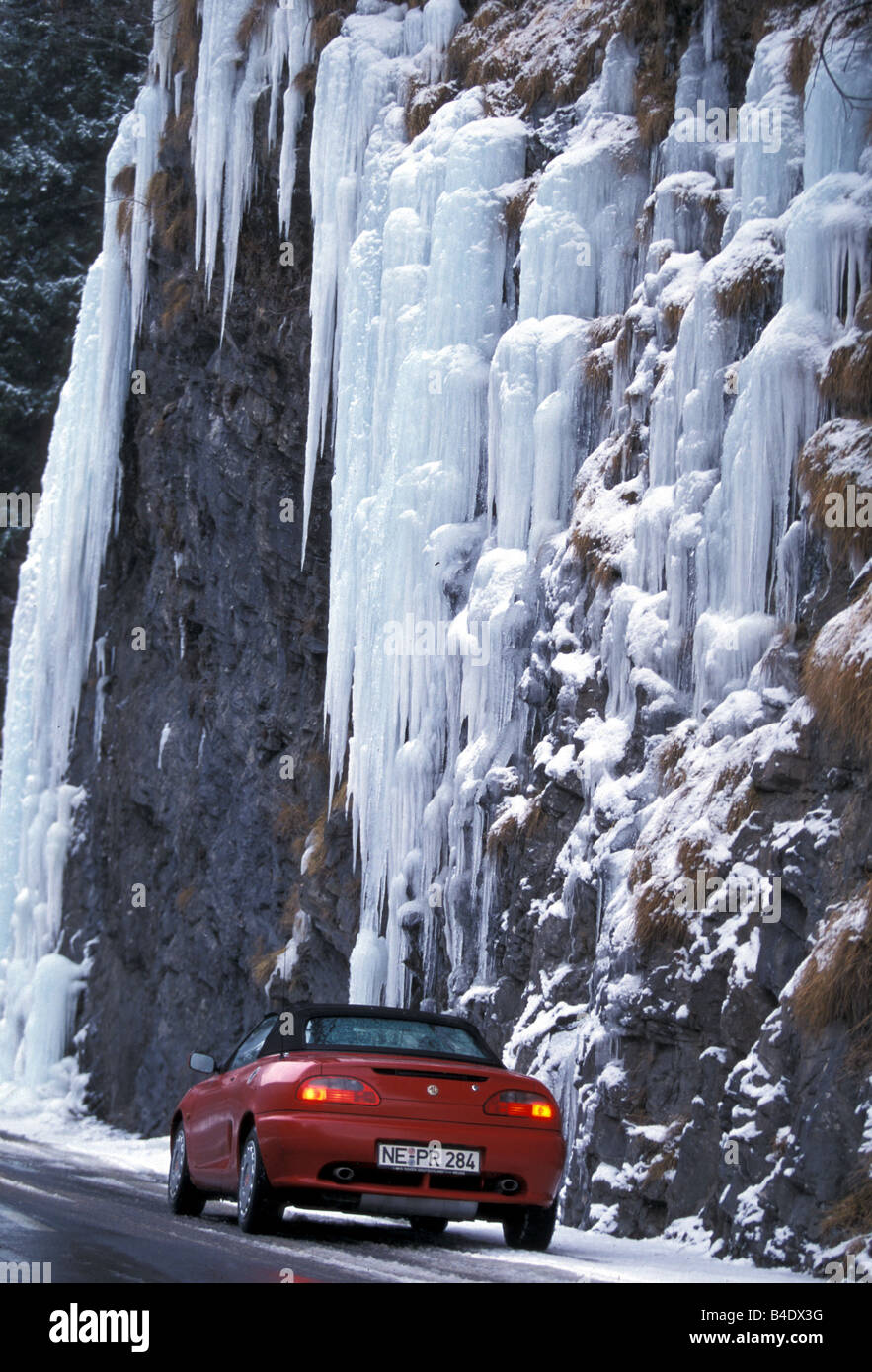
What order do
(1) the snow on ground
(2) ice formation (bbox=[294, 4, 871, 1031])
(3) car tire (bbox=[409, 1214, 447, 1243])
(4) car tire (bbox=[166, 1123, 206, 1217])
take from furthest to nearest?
(2) ice formation (bbox=[294, 4, 871, 1031]) < (4) car tire (bbox=[166, 1123, 206, 1217]) < (3) car tire (bbox=[409, 1214, 447, 1243]) < (1) the snow on ground

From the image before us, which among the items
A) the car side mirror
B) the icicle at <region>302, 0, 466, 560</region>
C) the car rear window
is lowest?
the car side mirror

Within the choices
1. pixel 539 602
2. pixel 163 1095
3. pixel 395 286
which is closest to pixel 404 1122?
pixel 539 602

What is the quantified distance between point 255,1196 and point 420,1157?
80cm

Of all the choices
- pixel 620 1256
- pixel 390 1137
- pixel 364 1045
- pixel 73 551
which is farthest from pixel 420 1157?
pixel 73 551

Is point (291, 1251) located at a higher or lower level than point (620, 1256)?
higher

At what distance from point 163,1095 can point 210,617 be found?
261 inches

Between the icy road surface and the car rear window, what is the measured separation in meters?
0.89

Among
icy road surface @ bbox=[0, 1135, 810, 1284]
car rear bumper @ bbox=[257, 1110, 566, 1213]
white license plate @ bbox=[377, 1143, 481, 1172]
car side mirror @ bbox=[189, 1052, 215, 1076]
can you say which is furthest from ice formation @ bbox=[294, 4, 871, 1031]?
white license plate @ bbox=[377, 1143, 481, 1172]

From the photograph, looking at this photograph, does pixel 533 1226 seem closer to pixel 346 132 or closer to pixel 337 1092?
pixel 337 1092

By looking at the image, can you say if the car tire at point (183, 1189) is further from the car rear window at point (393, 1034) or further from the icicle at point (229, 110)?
the icicle at point (229, 110)

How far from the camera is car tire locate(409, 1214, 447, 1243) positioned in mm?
8580

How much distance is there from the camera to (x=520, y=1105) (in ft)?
25.3

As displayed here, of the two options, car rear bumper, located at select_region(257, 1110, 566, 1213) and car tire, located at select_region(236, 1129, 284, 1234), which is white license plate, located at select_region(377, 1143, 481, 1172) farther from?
car tire, located at select_region(236, 1129, 284, 1234)

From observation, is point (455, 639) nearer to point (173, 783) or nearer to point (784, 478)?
point (784, 478)
